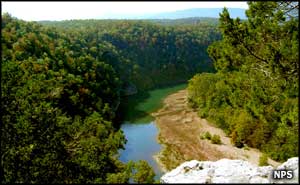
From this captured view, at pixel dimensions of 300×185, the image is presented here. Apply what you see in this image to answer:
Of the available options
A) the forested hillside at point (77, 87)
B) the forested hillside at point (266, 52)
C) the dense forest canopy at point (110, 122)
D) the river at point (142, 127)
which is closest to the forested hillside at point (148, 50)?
the forested hillside at point (77, 87)

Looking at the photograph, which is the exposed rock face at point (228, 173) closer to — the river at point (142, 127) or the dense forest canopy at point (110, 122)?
the dense forest canopy at point (110, 122)

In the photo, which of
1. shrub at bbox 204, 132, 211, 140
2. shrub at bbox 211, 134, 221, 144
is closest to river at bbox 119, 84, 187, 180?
shrub at bbox 204, 132, 211, 140

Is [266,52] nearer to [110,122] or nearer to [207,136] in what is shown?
[110,122]

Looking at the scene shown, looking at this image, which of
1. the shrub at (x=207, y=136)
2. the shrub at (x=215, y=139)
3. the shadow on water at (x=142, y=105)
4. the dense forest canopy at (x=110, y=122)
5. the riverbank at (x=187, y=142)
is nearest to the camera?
the dense forest canopy at (x=110, y=122)

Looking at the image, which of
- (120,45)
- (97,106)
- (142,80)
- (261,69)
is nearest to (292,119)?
(261,69)

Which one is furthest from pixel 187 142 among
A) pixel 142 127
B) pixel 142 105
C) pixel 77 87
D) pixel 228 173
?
pixel 228 173

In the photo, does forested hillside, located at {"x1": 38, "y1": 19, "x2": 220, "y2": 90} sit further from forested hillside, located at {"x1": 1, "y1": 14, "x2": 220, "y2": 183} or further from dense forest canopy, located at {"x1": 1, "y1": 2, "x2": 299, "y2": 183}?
dense forest canopy, located at {"x1": 1, "y1": 2, "x2": 299, "y2": 183}
